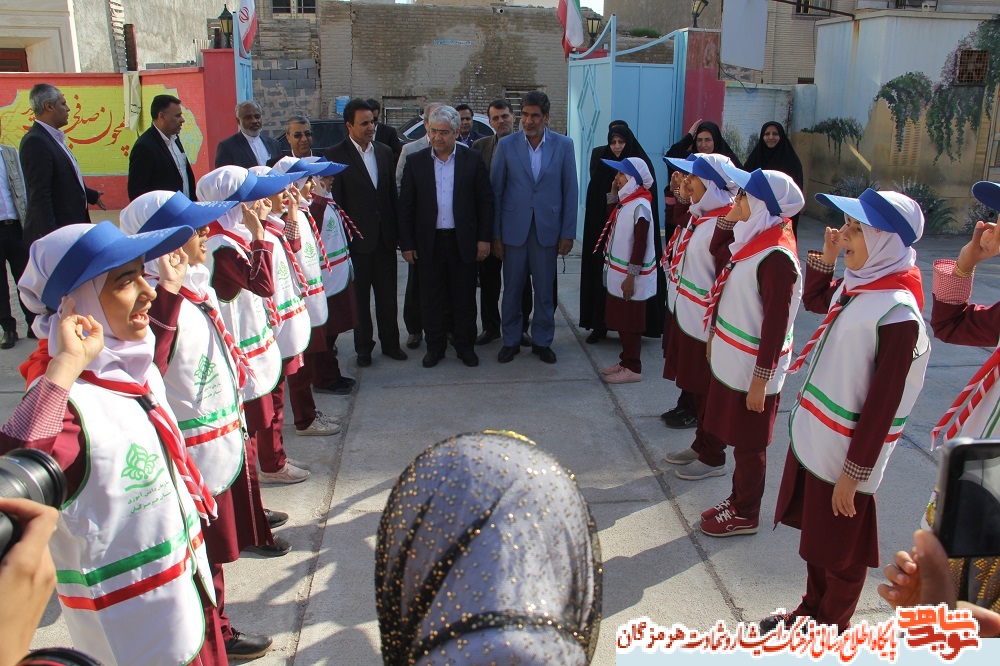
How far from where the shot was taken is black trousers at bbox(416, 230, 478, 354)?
19.7ft

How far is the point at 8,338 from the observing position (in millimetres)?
6484

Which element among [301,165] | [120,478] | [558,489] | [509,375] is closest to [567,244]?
[509,375]

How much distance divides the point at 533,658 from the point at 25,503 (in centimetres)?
83

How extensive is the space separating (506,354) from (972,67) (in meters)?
9.29

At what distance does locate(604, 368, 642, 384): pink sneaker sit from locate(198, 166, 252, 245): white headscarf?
307 cm

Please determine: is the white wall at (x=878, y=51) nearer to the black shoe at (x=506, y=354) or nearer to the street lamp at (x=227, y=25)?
the black shoe at (x=506, y=354)

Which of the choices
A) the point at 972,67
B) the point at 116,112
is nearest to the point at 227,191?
the point at 116,112

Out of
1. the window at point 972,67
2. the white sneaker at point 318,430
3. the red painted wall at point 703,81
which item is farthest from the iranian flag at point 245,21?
the window at point 972,67

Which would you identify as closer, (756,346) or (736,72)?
(756,346)

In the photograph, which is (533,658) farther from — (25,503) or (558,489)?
(25,503)

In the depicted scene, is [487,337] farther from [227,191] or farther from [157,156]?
[227,191]

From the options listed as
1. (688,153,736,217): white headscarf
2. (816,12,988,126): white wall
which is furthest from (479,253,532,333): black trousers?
(816,12,988,126): white wall

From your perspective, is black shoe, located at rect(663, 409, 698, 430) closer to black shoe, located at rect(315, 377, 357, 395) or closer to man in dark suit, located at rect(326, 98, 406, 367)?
black shoe, located at rect(315, 377, 357, 395)

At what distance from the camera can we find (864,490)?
2658mm
